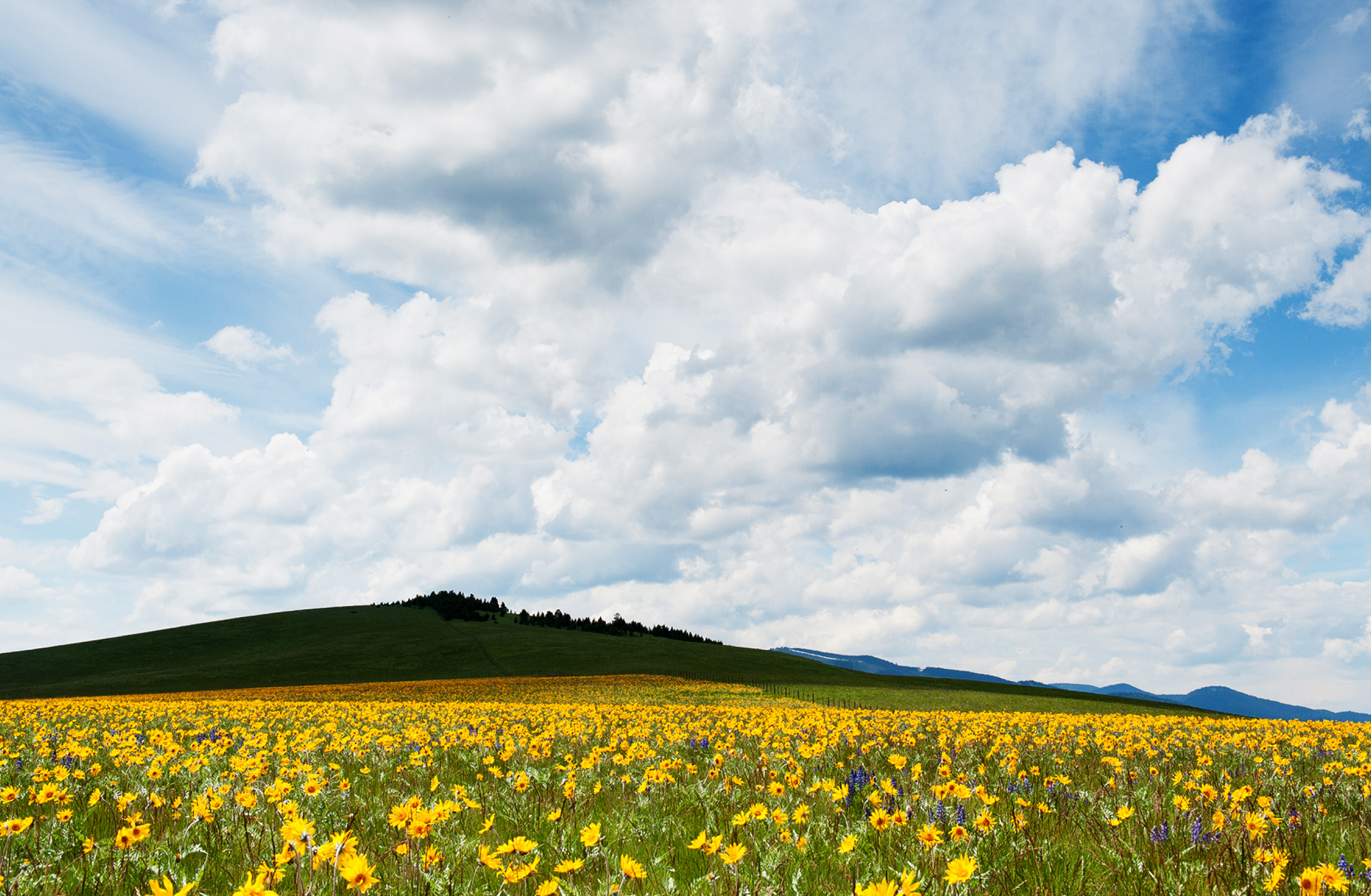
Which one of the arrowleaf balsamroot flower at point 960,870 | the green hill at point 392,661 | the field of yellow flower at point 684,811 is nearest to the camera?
the arrowleaf balsamroot flower at point 960,870

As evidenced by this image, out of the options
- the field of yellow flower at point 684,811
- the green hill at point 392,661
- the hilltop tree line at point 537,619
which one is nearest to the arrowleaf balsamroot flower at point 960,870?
the field of yellow flower at point 684,811

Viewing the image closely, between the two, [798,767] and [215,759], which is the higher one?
[798,767]

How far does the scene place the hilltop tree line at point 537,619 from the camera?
114m

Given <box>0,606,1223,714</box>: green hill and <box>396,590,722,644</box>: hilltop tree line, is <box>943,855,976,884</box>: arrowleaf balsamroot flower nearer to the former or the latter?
<box>0,606,1223,714</box>: green hill

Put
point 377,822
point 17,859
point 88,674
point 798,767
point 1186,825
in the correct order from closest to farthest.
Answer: point 17,859, point 1186,825, point 377,822, point 798,767, point 88,674

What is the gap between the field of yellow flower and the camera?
4.22 metres

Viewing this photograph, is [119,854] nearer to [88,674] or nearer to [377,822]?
[377,822]

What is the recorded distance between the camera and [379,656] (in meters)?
81.1

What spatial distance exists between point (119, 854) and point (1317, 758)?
14484 mm

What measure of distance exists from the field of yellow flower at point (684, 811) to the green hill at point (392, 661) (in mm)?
34231

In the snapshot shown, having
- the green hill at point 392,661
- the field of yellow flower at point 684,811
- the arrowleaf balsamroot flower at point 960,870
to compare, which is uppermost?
the arrowleaf balsamroot flower at point 960,870

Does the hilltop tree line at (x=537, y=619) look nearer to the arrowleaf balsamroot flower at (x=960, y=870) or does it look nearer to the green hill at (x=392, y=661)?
the green hill at (x=392, y=661)

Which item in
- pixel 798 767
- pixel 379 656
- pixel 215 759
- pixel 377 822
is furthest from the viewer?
pixel 379 656

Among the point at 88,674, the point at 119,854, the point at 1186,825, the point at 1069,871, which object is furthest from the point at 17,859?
the point at 88,674
